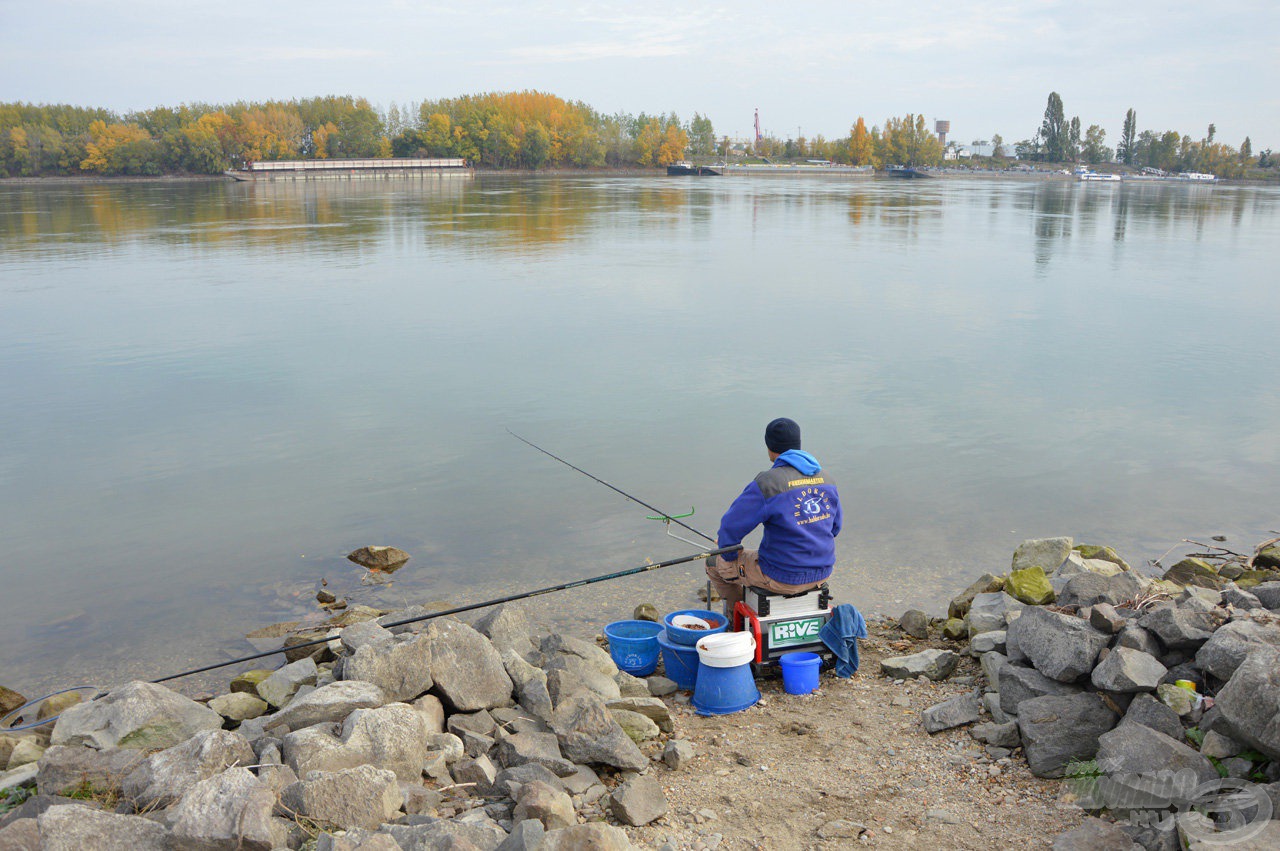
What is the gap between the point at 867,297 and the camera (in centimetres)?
1912

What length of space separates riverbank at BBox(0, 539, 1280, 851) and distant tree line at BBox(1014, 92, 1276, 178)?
550ft

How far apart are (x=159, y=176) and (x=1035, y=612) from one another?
418ft

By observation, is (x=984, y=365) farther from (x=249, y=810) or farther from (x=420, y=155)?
(x=420, y=155)

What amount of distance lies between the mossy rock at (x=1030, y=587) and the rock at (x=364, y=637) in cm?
392

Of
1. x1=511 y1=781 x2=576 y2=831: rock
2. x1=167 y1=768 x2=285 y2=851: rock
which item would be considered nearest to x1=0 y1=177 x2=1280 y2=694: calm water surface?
x1=511 y1=781 x2=576 y2=831: rock

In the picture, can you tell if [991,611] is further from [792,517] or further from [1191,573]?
[1191,573]

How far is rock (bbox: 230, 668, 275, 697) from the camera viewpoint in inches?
222

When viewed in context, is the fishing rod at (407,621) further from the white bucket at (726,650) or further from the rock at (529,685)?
the white bucket at (726,650)

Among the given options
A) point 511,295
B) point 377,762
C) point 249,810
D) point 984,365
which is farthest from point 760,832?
point 511,295

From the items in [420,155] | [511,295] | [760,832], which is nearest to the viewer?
[760,832]

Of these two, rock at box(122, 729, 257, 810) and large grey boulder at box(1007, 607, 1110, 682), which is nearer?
rock at box(122, 729, 257, 810)

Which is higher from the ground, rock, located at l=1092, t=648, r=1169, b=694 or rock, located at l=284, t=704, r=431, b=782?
rock, located at l=1092, t=648, r=1169, b=694

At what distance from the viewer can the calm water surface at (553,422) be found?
7.41m

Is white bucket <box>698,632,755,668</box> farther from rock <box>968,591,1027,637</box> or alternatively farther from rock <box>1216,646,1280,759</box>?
rock <box>1216,646,1280,759</box>
